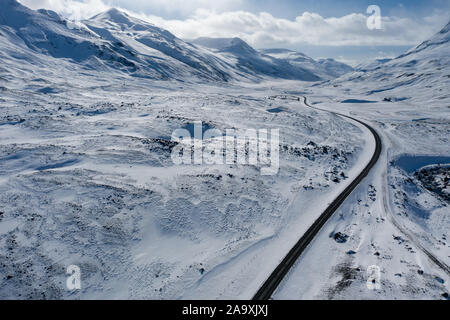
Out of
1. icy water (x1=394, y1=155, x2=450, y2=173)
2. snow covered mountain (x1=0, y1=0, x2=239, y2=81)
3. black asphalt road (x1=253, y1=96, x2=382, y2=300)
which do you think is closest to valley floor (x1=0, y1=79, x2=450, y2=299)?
black asphalt road (x1=253, y1=96, x2=382, y2=300)

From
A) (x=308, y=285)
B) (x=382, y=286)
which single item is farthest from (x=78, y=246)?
(x=382, y=286)

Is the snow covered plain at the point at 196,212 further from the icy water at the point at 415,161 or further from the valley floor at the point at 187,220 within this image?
the icy water at the point at 415,161

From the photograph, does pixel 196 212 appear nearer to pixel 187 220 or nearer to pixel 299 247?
pixel 187 220

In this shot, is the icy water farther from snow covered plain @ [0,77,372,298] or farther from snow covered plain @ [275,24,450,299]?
snow covered plain @ [0,77,372,298]

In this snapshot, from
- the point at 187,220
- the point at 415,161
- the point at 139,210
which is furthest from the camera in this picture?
the point at 415,161

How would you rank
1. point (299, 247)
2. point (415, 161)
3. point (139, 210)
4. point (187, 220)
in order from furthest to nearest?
point (415, 161) → point (187, 220) → point (139, 210) → point (299, 247)

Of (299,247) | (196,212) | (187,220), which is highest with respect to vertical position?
(196,212)

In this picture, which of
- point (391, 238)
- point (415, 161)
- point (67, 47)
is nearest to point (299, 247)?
point (391, 238)
